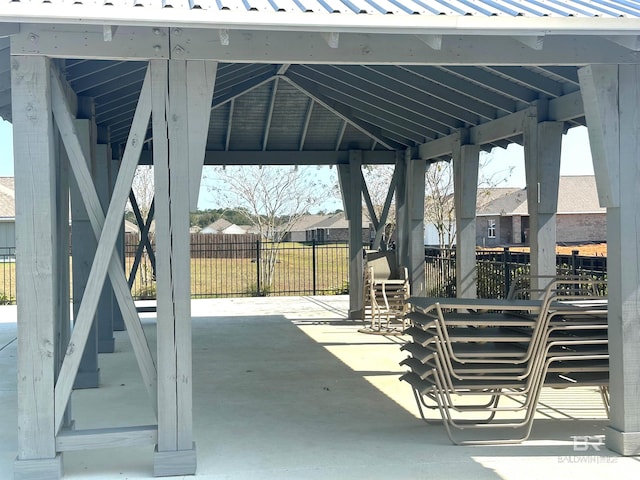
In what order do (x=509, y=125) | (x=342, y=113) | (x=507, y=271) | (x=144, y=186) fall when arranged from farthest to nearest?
(x=144, y=186)
(x=507, y=271)
(x=342, y=113)
(x=509, y=125)

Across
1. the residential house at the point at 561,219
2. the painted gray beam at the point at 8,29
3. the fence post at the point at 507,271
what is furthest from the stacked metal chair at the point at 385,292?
the residential house at the point at 561,219

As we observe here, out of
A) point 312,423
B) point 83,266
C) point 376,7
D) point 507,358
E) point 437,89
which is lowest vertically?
point 312,423

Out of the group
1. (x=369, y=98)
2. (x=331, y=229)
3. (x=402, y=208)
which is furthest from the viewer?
(x=331, y=229)

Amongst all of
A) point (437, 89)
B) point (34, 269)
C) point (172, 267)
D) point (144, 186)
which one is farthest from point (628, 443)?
point (144, 186)

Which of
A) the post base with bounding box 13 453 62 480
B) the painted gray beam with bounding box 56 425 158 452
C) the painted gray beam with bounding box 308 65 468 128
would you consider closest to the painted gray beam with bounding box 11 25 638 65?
the painted gray beam with bounding box 56 425 158 452

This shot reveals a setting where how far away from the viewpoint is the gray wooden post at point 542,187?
294 inches

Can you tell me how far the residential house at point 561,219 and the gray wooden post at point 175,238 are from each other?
34.4 m

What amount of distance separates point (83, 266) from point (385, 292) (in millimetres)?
5505

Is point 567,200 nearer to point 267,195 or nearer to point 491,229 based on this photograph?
point 491,229

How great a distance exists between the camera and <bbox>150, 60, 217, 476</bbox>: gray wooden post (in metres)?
4.55

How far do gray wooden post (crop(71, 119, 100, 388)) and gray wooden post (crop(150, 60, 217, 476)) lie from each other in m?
2.82

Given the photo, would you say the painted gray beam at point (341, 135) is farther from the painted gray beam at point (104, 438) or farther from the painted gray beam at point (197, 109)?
the painted gray beam at point (104, 438)

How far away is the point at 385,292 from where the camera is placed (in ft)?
38.4

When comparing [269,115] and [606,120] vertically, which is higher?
[269,115]
